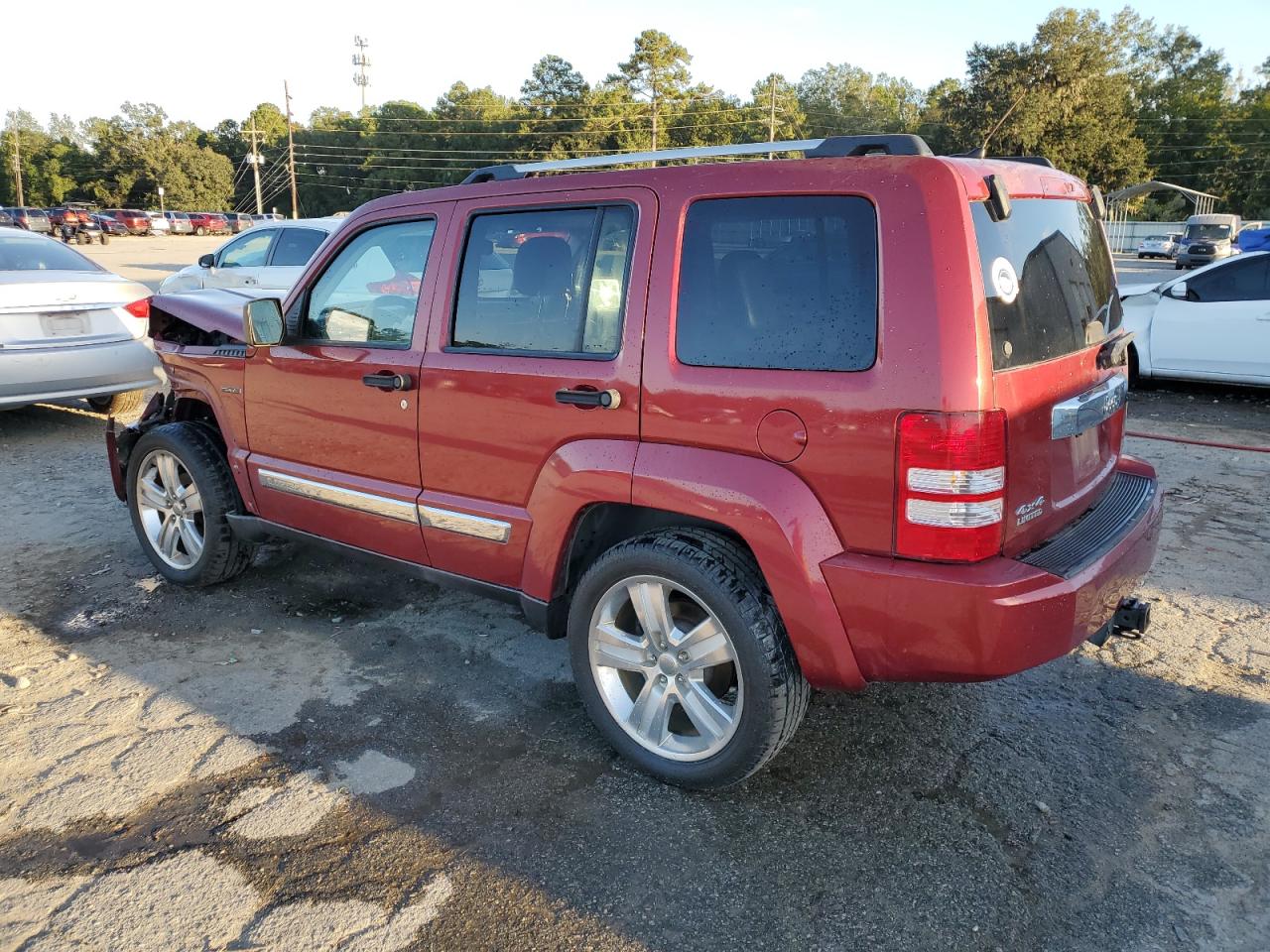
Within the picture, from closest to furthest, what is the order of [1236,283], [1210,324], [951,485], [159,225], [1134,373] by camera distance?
[951,485], [1236,283], [1210,324], [1134,373], [159,225]

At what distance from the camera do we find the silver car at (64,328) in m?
6.96

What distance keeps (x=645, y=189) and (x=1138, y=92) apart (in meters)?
92.3

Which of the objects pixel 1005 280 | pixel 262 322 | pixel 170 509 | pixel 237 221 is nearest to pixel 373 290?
pixel 262 322

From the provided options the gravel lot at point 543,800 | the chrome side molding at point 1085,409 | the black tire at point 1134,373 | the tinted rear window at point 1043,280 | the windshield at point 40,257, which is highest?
the windshield at point 40,257

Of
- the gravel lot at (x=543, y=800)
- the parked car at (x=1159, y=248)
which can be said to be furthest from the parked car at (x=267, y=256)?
→ the parked car at (x=1159, y=248)

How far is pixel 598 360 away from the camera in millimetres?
3004

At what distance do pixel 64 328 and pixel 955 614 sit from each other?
728 cm

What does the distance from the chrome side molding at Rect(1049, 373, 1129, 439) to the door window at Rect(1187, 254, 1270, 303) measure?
23.3 ft

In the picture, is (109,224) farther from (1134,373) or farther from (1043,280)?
(1043,280)

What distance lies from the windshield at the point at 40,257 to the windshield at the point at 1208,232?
136 feet

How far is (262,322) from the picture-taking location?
3.87 metres

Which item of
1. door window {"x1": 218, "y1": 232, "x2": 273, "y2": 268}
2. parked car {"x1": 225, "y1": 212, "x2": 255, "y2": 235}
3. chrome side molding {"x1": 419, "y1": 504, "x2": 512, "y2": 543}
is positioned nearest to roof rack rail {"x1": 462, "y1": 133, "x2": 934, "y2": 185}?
chrome side molding {"x1": 419, "y1": 504, "x2": 512, "y2": 543}

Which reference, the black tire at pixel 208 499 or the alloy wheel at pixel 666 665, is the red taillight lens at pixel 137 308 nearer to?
the black tire at pixel 208 499

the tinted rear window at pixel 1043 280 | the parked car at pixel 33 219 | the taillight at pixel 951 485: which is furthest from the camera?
the parked car at pixel 33 219
